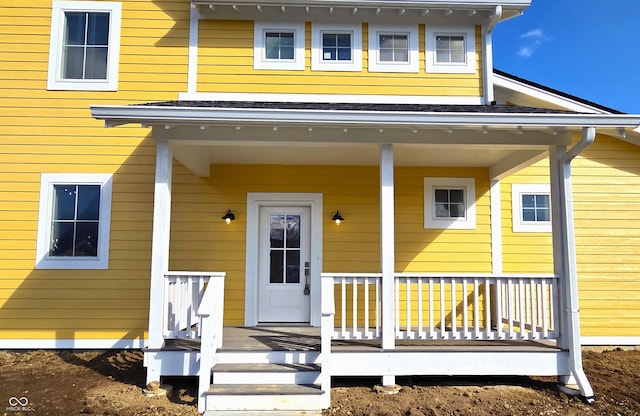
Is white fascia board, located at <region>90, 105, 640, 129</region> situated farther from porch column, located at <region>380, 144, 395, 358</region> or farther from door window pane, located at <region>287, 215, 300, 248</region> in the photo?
door window pane, located at <region>287, 215, 300, 248</region>

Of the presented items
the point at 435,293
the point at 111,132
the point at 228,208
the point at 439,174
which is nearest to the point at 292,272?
the point at 228,208

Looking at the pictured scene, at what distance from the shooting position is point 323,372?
4211 mm

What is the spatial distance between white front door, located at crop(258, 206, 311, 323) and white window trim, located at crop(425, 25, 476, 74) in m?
2.83

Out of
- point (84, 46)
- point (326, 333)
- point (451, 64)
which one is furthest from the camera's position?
point (451, 64)

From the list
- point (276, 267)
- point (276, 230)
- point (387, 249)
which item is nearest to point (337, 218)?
point (276, 230)

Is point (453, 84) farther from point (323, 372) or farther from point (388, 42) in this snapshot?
point (323, 372)

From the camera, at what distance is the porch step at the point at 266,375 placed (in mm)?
4332

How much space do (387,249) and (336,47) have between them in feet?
11.1

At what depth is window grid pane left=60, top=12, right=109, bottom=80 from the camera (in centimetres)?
617

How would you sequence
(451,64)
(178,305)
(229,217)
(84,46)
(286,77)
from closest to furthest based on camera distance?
(178,305)
(229,217)
(84,46)
(286,77)
(451,64)

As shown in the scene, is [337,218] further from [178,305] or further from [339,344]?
[178,305]

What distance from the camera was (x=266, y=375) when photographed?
14.3 ft

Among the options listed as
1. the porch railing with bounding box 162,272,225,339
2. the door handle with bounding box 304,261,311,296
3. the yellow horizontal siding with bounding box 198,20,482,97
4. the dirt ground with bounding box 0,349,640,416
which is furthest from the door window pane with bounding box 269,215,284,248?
the dirt ground with bounding box 0,349,640,416

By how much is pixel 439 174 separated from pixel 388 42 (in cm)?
210
